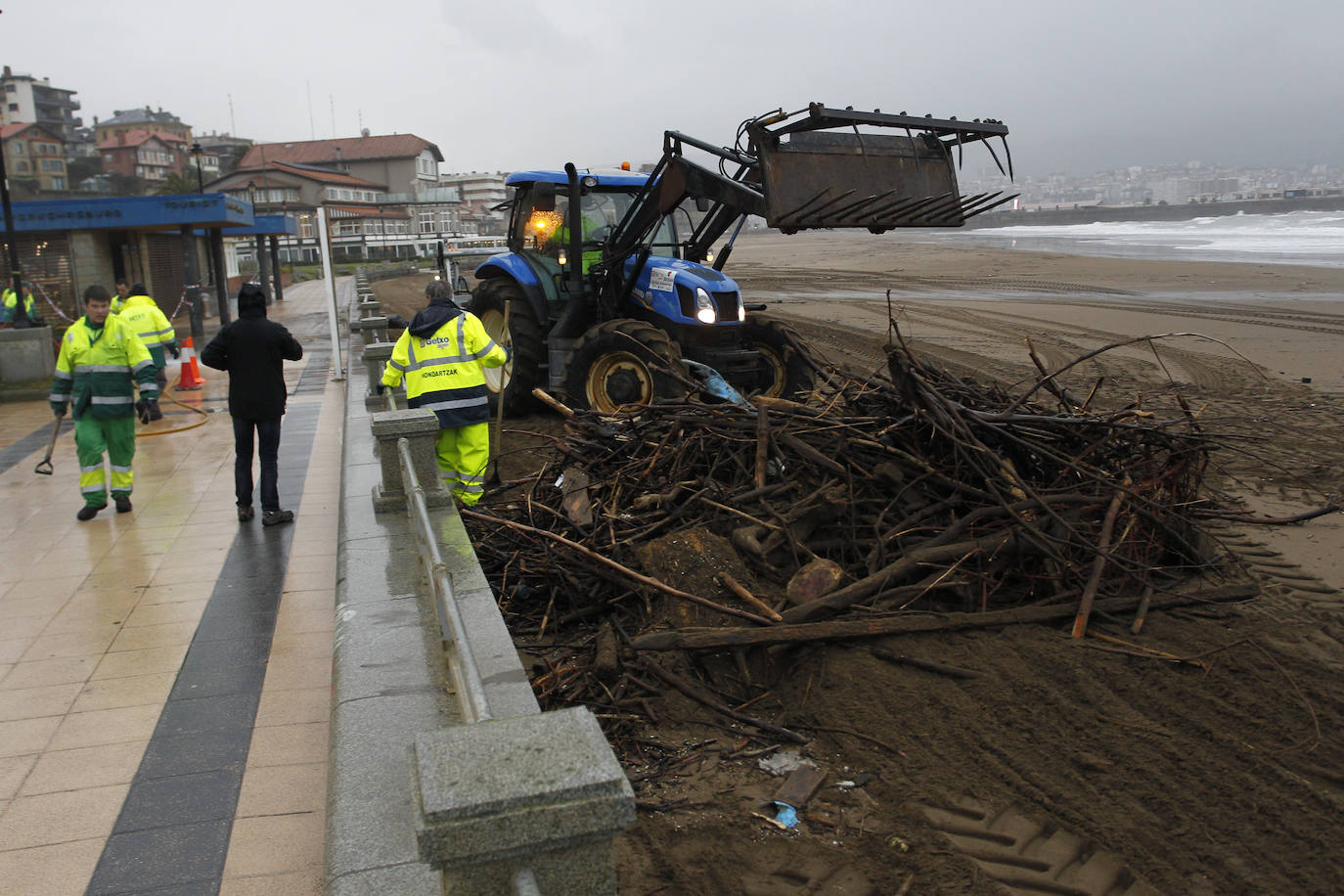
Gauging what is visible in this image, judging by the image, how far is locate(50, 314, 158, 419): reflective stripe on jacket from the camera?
8.23 m

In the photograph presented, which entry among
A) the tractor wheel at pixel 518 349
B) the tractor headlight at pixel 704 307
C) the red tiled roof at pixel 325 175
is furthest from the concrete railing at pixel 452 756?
the red tiled roof at pixel 325 175

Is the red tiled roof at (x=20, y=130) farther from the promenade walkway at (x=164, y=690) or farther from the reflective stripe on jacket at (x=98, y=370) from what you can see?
the promenade walkway at (x=164, y=690)

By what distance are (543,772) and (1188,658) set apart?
157 inches

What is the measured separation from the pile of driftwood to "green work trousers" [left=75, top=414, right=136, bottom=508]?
11.1 feet

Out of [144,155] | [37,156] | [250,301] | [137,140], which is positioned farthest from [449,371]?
[137,140]

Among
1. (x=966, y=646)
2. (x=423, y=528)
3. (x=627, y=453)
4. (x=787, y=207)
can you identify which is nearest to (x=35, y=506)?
(x=627, y=453)

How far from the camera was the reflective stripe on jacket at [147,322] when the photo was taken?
510 inches

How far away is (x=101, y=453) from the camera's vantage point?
27.3ft

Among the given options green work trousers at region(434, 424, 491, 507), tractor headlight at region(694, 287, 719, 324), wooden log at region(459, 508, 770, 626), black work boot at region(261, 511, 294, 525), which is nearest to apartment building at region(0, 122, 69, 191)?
tractor headlight at region(694, 287, 719, 324)

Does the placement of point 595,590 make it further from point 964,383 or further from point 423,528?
point 964,383

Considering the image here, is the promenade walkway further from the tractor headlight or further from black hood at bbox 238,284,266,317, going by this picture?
the tractor headlight

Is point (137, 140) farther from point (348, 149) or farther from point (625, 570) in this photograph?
point (625, 570)

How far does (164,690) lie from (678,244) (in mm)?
7708

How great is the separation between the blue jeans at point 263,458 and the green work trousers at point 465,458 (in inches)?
56.5
